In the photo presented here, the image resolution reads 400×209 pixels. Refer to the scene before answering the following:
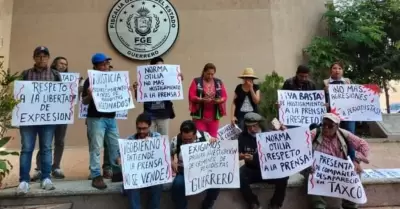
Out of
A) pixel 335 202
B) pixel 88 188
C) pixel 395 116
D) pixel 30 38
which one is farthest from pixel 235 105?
pixel 395 116

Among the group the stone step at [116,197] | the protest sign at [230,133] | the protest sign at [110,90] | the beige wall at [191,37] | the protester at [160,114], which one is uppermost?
the beige wall at [191,37]

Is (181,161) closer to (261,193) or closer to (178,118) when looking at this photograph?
(261,193)

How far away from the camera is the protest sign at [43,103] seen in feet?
13.8

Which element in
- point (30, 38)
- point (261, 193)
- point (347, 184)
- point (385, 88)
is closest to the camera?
point (347, 184)

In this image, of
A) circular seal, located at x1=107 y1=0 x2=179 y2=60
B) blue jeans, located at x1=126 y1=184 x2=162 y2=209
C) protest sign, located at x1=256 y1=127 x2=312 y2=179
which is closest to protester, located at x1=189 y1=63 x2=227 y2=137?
protest sign, located at x1=256 y1=127 x2=312 y2=179

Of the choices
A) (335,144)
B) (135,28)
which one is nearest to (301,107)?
(335,144)

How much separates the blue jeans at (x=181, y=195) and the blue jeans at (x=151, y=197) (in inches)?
6.2

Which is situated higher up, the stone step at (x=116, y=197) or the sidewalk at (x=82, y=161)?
the sidewalk at (x=82, y=161)

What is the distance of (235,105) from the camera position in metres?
5.26

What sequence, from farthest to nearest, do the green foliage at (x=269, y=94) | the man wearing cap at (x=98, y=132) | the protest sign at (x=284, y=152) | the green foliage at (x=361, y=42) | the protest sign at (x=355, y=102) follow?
1. the green foliage at (x=361, y=42)
2. the green foliage at (x=269, y=94)
3. the protest sign at (x=355, y=102)
4. the man wearing cap at (x=98, y=132)
5. the protest sign at (x=284, y=152)

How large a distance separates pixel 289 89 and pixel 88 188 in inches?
107

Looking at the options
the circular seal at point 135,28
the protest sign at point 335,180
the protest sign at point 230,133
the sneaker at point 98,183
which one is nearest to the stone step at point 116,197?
the sneaker at point 98,183

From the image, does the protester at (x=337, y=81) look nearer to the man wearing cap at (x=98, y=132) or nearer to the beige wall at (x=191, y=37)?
the man wearing cap at (x=98, y=132)

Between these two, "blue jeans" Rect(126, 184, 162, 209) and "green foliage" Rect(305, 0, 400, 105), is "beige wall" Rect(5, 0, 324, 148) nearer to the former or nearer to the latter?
"green foliage" Rect(305, 0, 400, 105)
